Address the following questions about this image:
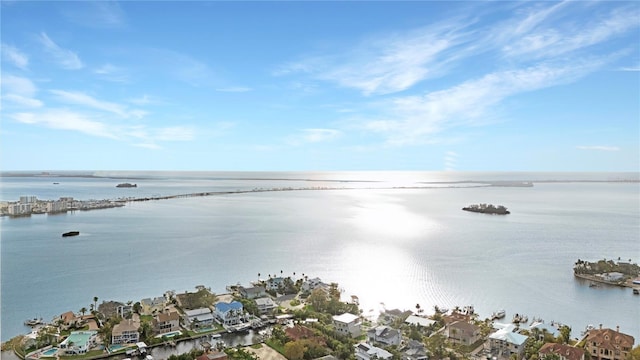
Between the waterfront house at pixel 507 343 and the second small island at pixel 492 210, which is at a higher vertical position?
the second small island at pixel 492 210

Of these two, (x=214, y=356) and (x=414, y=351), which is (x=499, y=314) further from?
(x=214, y=356)

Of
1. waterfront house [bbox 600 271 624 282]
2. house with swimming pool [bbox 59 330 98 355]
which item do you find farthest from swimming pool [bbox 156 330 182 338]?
waterfront house [bbox 600 271 624 282]

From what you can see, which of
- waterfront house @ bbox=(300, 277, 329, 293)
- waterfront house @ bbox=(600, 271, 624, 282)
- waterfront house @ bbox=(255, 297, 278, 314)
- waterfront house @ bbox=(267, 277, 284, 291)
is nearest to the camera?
waterfront house @ bbox=(255, 297, 278, 314)

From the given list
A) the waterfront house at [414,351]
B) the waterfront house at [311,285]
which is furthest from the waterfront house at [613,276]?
the waterfront house at [311,285]

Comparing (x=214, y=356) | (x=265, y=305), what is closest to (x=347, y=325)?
(x=265, y=305)

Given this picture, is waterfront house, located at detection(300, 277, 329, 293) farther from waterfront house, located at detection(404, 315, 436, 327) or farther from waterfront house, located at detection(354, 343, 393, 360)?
waterfront house, located at detection(354, 343, 393, 360)

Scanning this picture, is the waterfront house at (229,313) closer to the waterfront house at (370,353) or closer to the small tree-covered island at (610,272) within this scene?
the waterfront house at (370,353)

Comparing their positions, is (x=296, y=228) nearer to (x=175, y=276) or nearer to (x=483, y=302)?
(x=175, y=276)
